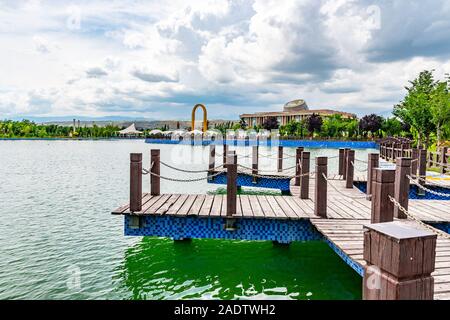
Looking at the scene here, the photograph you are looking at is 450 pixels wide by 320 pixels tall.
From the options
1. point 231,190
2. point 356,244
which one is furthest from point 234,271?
point 356,244

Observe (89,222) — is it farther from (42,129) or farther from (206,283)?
(42,129)

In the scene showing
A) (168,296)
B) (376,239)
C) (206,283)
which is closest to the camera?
(376,239)

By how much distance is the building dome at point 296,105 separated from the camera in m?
147

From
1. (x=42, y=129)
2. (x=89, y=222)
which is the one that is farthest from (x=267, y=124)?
(x=89, y=222)

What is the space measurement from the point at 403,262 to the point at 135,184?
21.4ft

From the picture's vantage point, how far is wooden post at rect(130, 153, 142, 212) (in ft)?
25.7

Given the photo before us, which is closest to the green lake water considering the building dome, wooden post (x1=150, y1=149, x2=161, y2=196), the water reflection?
the water reflection

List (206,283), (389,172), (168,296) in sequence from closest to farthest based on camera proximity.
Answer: (389,172) → (168,296) → (206,283)

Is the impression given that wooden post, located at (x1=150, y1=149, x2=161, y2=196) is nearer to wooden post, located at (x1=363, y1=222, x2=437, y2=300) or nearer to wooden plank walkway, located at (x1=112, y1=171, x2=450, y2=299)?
wooden plank walkway, located at (x1=112, y1=171, x2=450, y2=299)

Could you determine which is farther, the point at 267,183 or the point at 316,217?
the point at 267,183

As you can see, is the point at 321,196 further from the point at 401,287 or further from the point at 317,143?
the point at 317,143

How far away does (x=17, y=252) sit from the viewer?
855 cm

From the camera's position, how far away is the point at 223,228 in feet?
25.4
